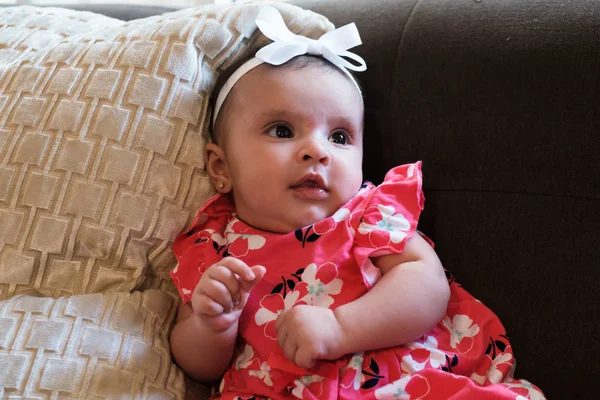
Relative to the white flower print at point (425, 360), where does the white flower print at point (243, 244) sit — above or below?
above

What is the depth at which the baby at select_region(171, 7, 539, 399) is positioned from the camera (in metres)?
0.85

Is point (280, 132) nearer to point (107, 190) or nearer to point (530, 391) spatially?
point (107, 190)

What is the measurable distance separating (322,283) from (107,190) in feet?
1.34

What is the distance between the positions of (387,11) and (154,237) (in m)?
0.68

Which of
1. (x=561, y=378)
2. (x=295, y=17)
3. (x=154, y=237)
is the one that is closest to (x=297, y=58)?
(x=295, y=17)

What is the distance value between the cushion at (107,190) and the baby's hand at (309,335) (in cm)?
23

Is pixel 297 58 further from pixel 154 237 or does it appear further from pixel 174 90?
pixel 154 237

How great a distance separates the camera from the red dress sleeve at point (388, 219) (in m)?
0.93

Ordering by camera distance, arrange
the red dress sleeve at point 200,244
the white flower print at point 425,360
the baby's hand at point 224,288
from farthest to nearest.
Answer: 1. the red dress sleeve at point 200,244
2. the white flower print at point 425,360
3. the baby's hand at point 224,288

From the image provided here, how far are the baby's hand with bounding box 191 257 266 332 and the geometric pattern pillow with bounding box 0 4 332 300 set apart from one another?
0.24 meters

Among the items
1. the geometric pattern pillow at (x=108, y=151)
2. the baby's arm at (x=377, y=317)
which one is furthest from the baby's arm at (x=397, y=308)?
the geometric pattern pillow at (x=108, y=151)

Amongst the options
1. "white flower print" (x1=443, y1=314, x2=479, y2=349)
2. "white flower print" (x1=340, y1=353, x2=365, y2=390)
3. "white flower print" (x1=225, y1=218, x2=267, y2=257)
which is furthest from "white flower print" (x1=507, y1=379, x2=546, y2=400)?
"white flower print" (x1=225, y1=218, x2=267, y2=257)

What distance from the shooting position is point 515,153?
0.99m

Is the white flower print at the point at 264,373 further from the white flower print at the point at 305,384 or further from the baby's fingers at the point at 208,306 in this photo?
the baby's fingers at the point at 208,306
